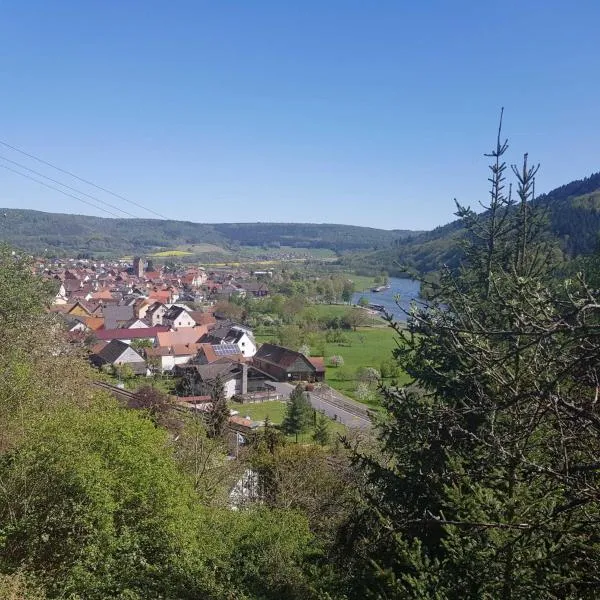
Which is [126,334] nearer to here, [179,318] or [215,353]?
[215,353]

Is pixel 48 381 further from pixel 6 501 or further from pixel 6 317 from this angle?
pixel 6 501

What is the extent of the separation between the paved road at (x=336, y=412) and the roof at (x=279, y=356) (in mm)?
3463

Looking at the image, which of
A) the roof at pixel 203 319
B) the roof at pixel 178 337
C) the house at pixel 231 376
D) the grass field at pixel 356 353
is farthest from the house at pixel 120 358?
the roof at pixel 203 319

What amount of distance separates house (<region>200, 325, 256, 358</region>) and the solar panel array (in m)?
0.49

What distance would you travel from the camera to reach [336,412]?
33688 mm

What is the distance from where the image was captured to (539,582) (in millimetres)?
3852

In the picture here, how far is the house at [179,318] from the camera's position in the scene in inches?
2406

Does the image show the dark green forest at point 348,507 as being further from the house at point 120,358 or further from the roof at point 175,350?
the roof at point 175,350

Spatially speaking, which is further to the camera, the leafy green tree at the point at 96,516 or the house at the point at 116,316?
the house at the point at 116,316

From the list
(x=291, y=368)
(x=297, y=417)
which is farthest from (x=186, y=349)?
(x=297, y=417)

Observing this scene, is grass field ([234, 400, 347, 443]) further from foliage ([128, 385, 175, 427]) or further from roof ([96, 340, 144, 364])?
roof ([96, 340, 144, 364])

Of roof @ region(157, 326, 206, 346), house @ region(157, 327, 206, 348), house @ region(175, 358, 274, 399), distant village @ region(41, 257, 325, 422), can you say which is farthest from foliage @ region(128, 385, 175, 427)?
roof @ region(157, 326, 206, 346)

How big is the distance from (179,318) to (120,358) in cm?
2073

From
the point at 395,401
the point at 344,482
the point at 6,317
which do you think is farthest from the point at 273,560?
the point at 6,317
